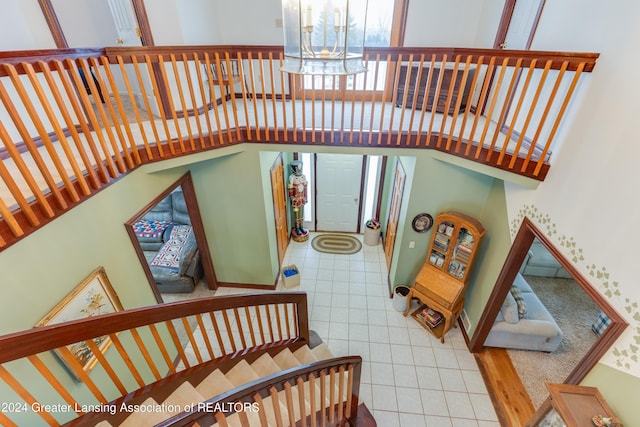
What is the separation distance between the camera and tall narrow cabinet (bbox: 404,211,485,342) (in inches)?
139

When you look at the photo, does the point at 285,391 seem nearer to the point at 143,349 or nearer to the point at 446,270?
the point at 143,349

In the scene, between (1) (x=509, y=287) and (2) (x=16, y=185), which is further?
(1) (x=509, y=287)

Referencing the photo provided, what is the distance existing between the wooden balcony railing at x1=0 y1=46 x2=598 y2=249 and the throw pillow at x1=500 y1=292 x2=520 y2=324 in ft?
5.56

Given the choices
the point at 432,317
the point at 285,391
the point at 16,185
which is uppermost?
the point at 16,185

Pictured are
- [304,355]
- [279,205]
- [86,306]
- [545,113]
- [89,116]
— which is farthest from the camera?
[279,205]

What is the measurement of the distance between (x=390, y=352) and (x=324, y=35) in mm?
3620

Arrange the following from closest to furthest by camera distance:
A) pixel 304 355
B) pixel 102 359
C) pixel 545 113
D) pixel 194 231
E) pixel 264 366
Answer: pixel 102 359
pixel 545 113
pixel 264 366
pixel 304 355
pixel 194 231

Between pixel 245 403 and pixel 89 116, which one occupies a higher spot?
pixel 89 116

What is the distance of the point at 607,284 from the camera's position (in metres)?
2.02

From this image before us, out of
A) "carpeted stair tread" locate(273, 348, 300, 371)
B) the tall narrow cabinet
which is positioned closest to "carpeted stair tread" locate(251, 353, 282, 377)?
"carpeted stair tread" locate(273, 348, 300, 371)

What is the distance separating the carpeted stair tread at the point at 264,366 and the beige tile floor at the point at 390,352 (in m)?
1.27

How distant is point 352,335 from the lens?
3.98 meters

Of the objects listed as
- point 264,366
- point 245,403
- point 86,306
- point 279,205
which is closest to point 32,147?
point 86,306

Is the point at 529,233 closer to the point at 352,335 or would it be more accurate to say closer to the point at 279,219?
the point at 352,335
